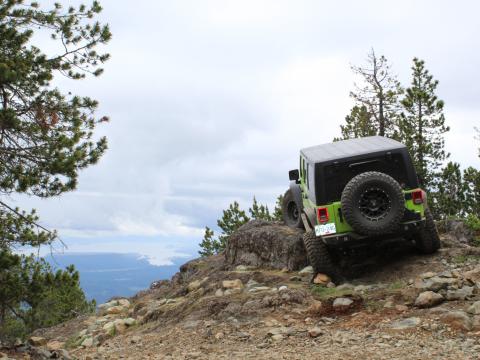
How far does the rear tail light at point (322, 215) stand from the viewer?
998 cm

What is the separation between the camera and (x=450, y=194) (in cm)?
2636

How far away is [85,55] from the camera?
38.9ft

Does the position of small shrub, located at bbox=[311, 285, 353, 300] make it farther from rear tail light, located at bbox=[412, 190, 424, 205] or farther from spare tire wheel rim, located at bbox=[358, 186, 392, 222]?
rear tail light, located at bbox=[412, 190, 424, 205]

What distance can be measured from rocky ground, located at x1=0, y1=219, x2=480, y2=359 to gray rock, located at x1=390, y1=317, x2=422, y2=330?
0.02 m

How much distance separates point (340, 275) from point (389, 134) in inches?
758

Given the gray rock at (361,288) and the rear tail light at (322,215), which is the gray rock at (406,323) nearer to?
the gray rock at (361,288)

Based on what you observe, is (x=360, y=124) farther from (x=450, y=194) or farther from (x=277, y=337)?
(x=277, y=337)

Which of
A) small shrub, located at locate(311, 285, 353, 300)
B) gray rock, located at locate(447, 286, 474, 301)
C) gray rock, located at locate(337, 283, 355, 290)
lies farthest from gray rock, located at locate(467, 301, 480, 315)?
gray rock, located at locate(337, 283, 355, 290)

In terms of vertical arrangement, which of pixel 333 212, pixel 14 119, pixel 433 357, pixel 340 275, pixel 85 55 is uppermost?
pixel 85 55

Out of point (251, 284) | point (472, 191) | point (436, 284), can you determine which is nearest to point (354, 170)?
point (436, 284)

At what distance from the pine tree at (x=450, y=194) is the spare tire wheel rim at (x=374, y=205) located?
17541 millimetres

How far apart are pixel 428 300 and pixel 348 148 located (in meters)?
4.08

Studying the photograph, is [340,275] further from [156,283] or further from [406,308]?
[156,283]

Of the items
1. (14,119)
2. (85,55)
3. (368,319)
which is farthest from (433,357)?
(85,55)
